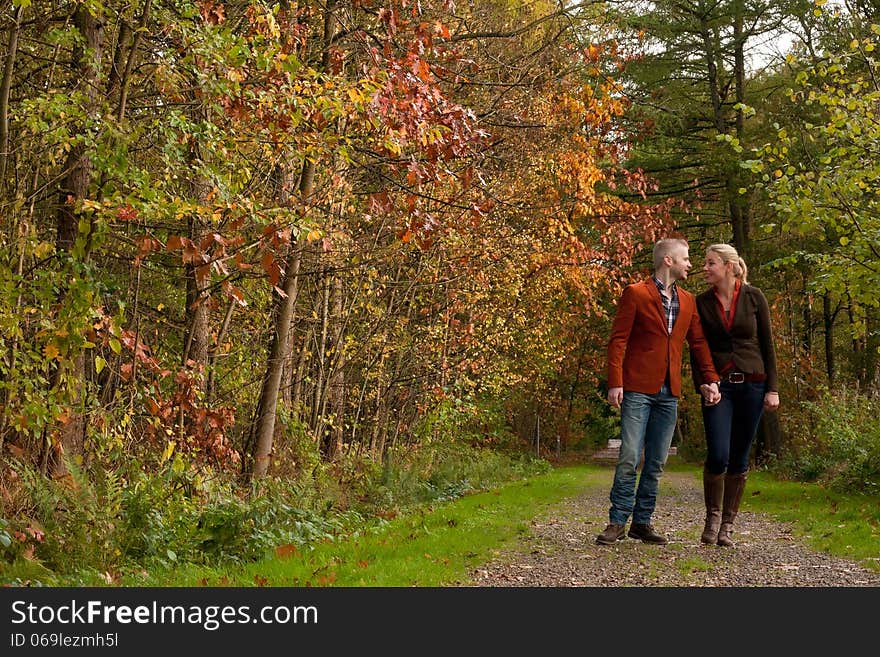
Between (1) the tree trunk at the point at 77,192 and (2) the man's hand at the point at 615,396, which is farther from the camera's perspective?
(1) the tree trunk at the point at 77,192

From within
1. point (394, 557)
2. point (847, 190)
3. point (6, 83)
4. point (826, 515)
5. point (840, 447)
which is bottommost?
point (394, 557)

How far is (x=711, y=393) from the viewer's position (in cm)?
801

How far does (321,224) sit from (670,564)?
433 centimetres

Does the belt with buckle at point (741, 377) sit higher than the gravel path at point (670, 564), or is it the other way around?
the belt with buckle at point (741, 377)

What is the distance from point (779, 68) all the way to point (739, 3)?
2237 mm

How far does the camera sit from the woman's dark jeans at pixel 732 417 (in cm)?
812

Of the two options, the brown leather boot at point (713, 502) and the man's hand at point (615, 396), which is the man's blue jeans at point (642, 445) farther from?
the brown leather boot at point (713, 502)

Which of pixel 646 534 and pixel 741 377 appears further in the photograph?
pixel 646 534

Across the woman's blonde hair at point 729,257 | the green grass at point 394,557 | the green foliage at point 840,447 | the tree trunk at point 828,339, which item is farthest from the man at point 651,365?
the tree trunk at point 828,339

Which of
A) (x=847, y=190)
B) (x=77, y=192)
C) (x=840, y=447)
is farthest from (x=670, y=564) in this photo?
(x=840, y=447)

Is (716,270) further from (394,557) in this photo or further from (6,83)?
(6,83)

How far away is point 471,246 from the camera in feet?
56.2

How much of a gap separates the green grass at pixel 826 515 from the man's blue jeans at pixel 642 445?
1.74m

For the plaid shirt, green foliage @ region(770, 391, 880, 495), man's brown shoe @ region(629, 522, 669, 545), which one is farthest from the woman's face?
green foliage @ region(770, 391, 880, 495)
